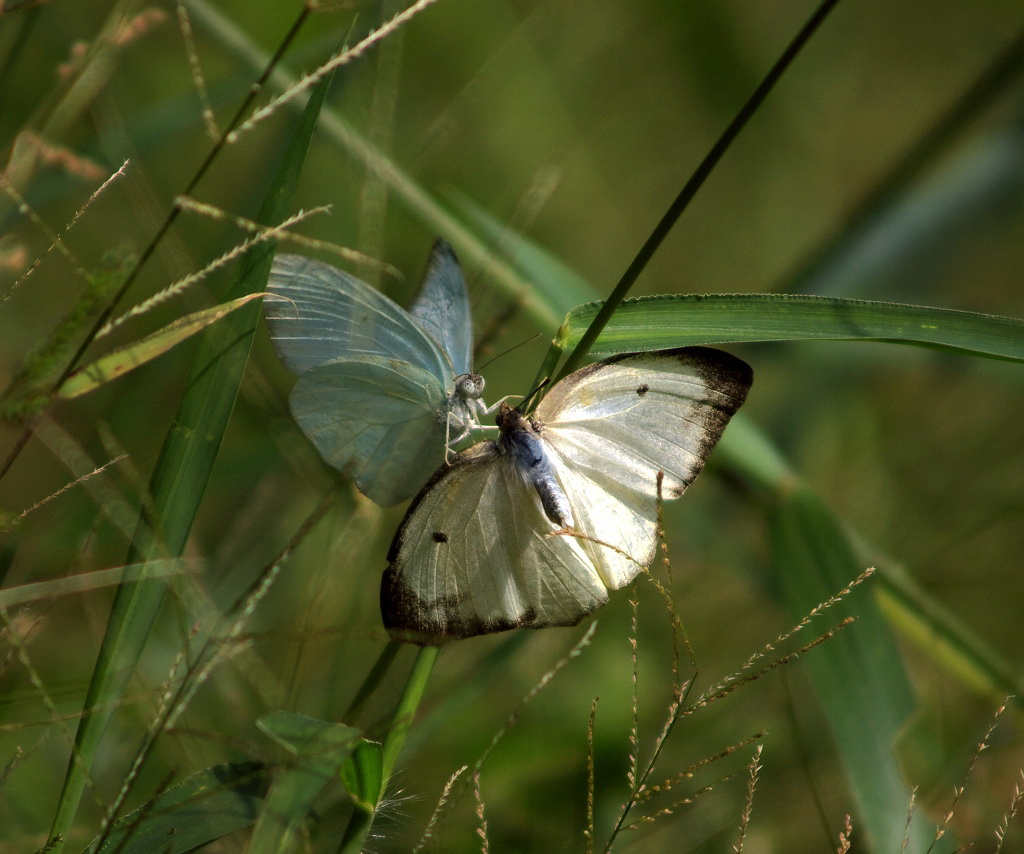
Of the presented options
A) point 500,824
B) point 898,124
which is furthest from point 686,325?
point 898,124

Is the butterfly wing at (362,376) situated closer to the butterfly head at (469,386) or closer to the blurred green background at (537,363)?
the butterfly head at (469,386)

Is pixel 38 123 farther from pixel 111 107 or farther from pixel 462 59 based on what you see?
pixel 462 59

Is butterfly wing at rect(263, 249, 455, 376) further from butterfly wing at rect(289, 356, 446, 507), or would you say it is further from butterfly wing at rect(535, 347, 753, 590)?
butterfly wing at rect(535, 347, 753, 590)

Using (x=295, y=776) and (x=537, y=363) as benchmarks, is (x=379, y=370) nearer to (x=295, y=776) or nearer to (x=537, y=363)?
(x=295, y=776)

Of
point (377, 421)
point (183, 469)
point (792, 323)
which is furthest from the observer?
point (377, 421)

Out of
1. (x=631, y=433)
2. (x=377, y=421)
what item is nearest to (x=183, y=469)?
(x=377, y=421)

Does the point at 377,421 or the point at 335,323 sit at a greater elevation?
the point at 335,323

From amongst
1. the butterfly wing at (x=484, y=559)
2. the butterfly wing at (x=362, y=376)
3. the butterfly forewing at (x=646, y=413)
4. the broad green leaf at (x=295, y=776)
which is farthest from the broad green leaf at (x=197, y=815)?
the butterfly forewing at (x=646, y=413)

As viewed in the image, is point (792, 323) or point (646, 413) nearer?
point (792, 323)
